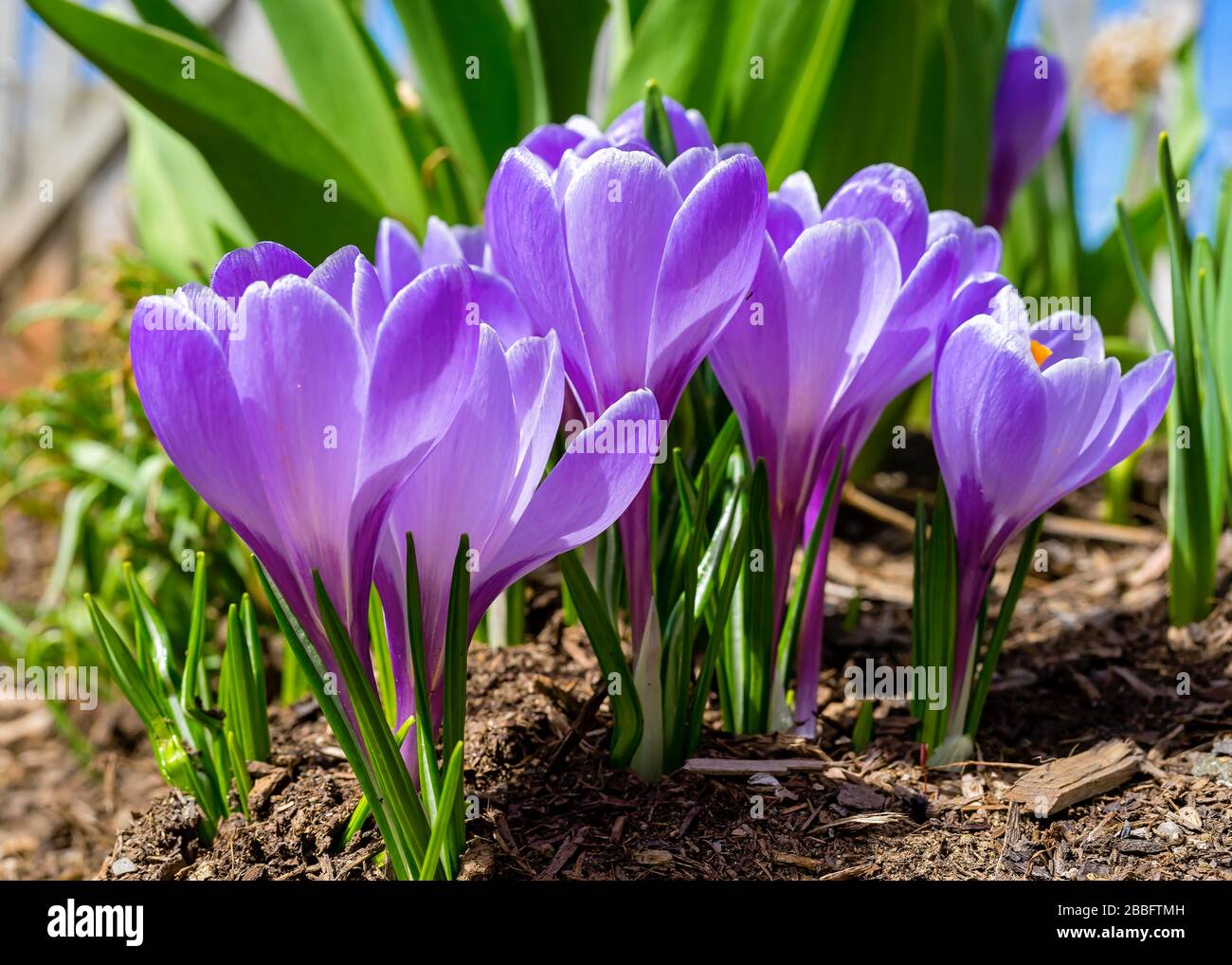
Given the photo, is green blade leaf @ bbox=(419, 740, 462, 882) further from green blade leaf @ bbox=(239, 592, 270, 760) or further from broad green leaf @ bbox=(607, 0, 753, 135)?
broad green leaf @ bbox=(607, 0, 753, 135)

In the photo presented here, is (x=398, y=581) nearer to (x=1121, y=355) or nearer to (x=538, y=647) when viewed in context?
(x=538, y=647)

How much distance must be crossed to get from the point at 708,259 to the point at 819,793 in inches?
15.1

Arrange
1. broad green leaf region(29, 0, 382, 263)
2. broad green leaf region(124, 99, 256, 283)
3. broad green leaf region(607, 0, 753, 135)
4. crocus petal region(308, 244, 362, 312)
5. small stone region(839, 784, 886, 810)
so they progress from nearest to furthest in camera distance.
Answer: crocus petal region(308, 244, 362, 312), small stone region(839, 784, 886, 810), broad green leaf region(29, 0, 382, 263), broad green leaf region(607, 0, 753, 135), broad green leaf region(124, 99, 256, 283)

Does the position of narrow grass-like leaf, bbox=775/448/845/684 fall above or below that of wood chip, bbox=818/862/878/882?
above

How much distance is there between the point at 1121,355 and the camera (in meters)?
1.35

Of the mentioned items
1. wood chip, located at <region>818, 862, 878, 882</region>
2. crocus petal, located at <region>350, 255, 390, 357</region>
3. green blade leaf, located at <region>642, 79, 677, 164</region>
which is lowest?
wood chip, located at <region>818, 862, 878, 882</region>

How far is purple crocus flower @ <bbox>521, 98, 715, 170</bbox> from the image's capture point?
28.9 inches

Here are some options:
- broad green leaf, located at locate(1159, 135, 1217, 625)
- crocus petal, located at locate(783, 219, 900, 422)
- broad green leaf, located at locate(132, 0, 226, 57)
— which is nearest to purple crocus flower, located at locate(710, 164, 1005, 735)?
crocus petal, located at locate(783, 219, 900, 422)

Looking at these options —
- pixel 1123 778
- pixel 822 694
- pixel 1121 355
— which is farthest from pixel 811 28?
pixel 1123 778

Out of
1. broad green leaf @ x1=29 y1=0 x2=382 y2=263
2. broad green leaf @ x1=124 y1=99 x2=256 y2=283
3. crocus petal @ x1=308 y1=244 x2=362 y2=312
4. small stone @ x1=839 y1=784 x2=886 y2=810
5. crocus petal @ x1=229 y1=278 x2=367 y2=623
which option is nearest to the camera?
crocus petal @ x1=229 y1=278 x2=367 y2=623

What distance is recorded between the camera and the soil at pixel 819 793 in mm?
659

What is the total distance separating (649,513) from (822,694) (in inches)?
12.1

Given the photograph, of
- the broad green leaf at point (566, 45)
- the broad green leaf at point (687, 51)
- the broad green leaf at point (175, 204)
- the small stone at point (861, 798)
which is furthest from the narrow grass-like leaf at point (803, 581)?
the broad green leaf at point (175, 204)

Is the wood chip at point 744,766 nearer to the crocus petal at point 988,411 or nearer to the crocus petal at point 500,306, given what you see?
the crocus petal at point 988,411
